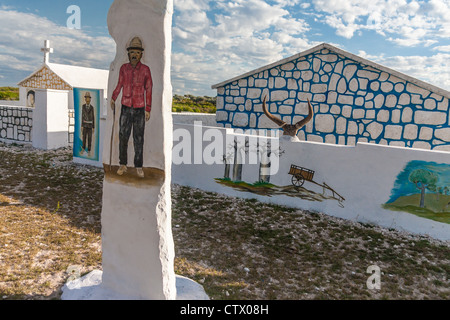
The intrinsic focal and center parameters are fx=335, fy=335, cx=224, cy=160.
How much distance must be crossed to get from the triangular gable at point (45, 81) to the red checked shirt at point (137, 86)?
1813cm

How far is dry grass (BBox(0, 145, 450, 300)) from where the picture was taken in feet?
14.2

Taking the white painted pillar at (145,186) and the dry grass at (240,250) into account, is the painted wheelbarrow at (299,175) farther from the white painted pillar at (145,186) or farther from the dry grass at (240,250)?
the white painted pillar at (145,186)

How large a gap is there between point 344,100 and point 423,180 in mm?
3828

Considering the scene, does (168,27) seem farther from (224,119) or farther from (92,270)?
(224,119)

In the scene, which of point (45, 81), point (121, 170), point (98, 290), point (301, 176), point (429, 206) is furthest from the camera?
point (45, 81)

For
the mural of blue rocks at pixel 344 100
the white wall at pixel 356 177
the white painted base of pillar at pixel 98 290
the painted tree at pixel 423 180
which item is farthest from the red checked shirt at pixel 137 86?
the mural of blue rocks at pixel 344 100

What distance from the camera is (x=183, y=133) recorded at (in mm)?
8875

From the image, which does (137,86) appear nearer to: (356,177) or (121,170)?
(121,170)

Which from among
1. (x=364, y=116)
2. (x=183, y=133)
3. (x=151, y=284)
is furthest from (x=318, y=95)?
(x=151, y=284)

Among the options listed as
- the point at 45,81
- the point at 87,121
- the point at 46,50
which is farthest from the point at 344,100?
the point at 45,81

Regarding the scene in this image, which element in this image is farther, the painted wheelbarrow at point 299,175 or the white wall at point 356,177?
the painted wheelbarrow at point 299,175

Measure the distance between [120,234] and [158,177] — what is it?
820mm

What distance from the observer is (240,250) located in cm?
537

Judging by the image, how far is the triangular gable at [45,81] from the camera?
19.7m
